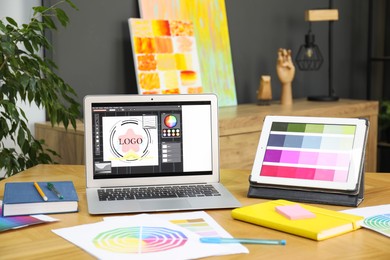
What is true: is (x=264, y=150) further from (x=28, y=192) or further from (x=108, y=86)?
(x=108, y=86)

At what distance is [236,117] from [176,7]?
744 mm

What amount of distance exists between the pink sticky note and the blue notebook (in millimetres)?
527

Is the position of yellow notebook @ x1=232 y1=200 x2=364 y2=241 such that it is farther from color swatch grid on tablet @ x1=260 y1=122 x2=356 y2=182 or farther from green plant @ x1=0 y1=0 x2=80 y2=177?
green plant @ x1=0 y1=0 x2=80 y2=177

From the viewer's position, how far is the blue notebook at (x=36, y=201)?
1664 millimetres

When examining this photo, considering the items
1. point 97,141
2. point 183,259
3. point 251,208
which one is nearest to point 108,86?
point 97,141

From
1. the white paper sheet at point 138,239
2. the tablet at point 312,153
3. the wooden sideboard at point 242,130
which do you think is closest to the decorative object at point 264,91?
the wooden sideboard at point 242,130

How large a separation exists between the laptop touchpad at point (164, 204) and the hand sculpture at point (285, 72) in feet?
7.89

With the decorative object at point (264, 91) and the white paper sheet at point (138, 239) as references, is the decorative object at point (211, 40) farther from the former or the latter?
the white paper sheet at point (138, 239)

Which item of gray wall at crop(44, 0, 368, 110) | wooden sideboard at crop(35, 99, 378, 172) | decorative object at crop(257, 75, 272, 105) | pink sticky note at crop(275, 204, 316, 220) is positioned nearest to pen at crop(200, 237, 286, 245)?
pink sticky note at crop(275, 204, 316, 220)

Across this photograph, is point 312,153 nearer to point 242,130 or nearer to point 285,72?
point 242,130

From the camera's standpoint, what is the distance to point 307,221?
1568mm

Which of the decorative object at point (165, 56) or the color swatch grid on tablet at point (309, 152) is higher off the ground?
the decorative object at point (165, 56)

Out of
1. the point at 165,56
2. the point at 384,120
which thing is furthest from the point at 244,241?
the point at 384,120

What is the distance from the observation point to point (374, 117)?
4.24 meters
